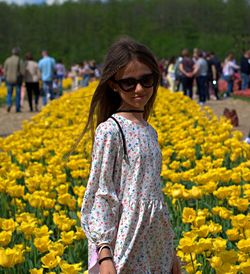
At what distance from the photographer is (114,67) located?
104 inches

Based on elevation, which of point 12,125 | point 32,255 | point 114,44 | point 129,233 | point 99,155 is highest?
point 114,44

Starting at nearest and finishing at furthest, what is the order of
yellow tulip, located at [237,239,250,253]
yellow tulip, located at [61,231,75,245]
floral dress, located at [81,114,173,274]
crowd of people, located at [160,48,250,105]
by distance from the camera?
floral dress, located at [81,114,173,274] < yellow tulip, located at [237,239,250,253] < yellow tulip, located at [61,231,75,245] < crowd of people, located at [160,48,250,105]

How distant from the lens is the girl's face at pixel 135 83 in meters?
2.62

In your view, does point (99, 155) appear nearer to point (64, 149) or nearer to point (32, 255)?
point (32, 255)

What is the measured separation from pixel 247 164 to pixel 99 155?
3054mm

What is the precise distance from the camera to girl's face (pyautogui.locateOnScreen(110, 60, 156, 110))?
2.62 m

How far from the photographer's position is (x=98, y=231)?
97.1 inches

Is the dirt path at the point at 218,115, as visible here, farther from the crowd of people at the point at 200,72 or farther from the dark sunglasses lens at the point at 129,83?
the dark sunglasses lens at the point at 129,83

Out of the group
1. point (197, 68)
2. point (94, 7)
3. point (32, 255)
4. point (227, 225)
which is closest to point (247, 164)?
point (227, 225)

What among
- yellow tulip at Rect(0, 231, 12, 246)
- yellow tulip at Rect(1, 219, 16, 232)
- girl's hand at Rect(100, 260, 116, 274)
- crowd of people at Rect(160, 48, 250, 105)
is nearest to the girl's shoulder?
girl's hand at Rect(100, 260, 116, 274)

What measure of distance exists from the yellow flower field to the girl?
0.65 meters

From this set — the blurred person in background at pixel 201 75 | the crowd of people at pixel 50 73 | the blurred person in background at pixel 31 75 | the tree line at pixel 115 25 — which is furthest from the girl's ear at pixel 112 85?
the tree line at pixel 115 25

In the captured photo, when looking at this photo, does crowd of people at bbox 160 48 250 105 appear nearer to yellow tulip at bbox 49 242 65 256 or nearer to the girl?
yellow tulip at bbox 49 242 65 256

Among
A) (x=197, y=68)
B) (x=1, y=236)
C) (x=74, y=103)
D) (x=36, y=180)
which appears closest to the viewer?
(x=1, y=236)
